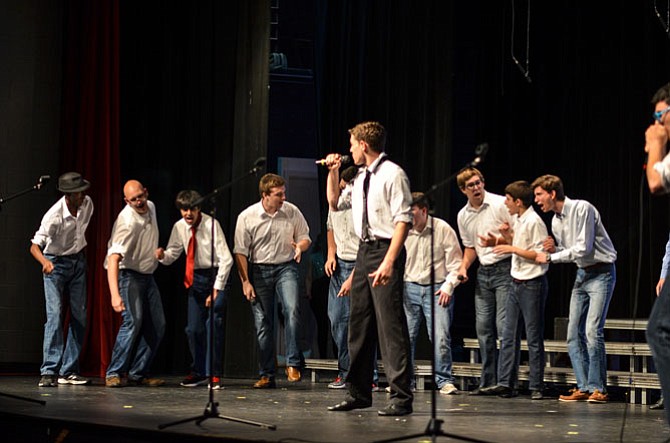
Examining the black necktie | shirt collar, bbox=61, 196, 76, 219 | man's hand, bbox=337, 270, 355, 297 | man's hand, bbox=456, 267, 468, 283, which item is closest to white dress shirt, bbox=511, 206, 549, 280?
man's hand, bbox=456, 267, 468, 283

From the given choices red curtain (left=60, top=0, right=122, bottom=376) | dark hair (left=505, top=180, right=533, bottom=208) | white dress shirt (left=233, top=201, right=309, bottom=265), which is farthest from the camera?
→ red curtain (left=60, top=0, right=122, bottom=376)

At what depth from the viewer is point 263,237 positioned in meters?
8.23

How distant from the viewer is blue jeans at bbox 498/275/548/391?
7500 mm

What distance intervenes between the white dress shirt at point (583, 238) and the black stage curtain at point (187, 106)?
3463 mm

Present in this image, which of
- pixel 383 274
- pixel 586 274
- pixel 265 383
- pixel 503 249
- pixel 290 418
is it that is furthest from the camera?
pixel 265 383

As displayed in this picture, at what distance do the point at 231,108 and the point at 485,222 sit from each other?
325 cm

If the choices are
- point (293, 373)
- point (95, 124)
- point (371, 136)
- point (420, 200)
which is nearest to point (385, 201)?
point (371, 136)

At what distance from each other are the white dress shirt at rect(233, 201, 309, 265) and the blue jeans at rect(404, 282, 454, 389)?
102cm

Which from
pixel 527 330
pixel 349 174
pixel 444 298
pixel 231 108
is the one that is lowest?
pixel 527 330

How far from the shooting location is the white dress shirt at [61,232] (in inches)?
320

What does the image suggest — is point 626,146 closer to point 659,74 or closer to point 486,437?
point 659,74

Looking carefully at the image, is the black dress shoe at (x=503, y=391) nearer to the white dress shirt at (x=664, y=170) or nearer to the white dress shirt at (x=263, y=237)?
the white dress shirt at (x=263, y=237)

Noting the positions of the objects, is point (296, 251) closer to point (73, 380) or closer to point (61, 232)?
point (61, 232)

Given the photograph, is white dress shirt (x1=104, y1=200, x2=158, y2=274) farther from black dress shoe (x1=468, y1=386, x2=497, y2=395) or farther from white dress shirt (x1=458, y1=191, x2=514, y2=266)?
black dress shoe (x1=468, y1=386, x2=497, y2=395)
